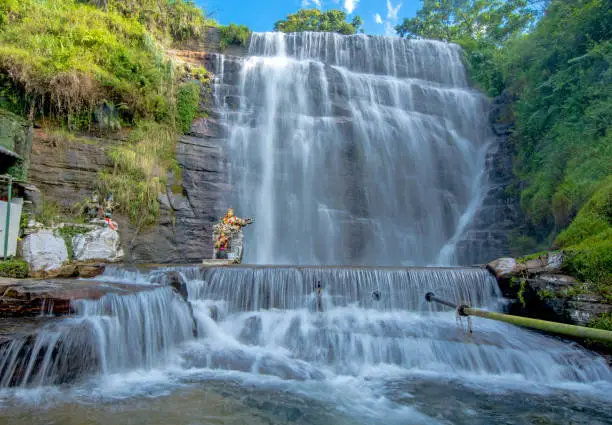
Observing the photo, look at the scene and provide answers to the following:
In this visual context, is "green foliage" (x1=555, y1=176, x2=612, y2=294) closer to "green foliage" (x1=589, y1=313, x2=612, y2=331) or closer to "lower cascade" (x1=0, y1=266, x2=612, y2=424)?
"green foliage" (x1=589, y1=313, x2=612, y2=331)

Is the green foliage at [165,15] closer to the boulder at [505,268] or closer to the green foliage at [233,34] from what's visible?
the green foliage at [233,34]

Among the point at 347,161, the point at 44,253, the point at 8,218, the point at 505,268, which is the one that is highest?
the point at 347,161

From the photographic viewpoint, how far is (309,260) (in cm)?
1577

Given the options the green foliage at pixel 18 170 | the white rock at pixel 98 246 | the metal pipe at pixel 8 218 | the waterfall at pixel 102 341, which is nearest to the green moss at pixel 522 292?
the waterfall at pixel 102 341

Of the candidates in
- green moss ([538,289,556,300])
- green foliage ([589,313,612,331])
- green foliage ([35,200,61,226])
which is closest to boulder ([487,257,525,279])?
green moss ([538,289,556,300])

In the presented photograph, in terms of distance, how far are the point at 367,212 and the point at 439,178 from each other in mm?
4108

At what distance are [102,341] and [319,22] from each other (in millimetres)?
34530

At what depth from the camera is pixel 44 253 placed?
9.92 meters

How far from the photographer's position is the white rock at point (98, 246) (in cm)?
1095

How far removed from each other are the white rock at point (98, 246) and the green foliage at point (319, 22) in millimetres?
28142

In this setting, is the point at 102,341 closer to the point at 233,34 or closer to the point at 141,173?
the point at 141,173

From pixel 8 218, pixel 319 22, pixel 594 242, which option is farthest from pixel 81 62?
pixel 319 22

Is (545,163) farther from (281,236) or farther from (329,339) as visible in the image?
(329,339)

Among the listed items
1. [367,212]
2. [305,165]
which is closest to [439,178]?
[367,212]
